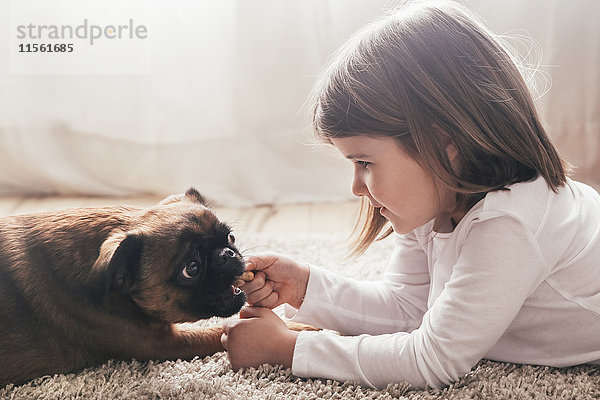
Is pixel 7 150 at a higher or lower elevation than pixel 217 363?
higher

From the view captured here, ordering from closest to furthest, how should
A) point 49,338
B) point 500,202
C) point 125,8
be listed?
point 500,202 → point 49,338 → point 125,8

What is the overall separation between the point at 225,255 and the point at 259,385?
21cm

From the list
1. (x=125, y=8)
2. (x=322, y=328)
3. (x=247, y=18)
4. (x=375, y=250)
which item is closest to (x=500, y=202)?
(x=322, y=328)

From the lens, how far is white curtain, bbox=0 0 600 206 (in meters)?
2.25

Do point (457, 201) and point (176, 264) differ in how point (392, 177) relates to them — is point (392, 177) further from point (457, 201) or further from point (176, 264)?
point (176, 264)

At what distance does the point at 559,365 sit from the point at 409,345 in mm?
267

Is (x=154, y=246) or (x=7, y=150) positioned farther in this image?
(x=7, y=150)

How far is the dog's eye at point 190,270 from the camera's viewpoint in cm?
115

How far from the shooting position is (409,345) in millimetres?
1135

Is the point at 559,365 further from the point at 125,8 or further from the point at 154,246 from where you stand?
the point at 125,8

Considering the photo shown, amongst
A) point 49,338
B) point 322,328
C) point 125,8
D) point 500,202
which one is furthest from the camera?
point 125,8

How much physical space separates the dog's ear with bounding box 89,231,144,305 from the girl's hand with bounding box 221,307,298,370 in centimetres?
20

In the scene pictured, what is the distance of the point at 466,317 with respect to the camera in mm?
1076
